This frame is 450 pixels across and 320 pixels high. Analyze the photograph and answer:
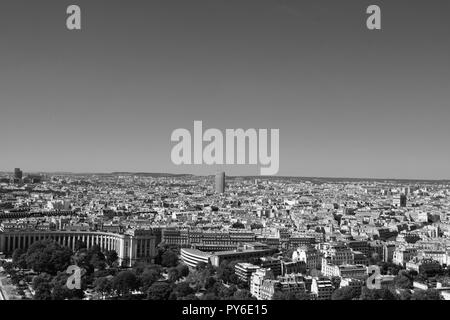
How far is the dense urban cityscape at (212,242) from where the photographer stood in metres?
6.20

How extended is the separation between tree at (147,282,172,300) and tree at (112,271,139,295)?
17.4 inches

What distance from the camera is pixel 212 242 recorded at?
11242 millimetres

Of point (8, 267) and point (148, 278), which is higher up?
point (148, 278)

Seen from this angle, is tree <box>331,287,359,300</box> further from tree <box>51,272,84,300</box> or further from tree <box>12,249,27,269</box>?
tree <box>12,249,27,269</box>

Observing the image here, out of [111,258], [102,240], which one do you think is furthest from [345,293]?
[102,240]

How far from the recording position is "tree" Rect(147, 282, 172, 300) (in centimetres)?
555

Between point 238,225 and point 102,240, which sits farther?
point 238,225

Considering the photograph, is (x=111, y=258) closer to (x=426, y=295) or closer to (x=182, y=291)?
(x=182, y=291)

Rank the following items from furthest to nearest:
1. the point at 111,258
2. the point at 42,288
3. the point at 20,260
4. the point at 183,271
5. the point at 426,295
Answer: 1. the point at 111,258
2. the point at 20,260
3. the point at 183,271
4. the point at 42,288
5. the point at 426,295

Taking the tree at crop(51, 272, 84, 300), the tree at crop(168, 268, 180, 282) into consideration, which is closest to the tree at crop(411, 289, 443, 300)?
the tree at crop(168, 268, 180, 282)

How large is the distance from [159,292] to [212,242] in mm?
5628

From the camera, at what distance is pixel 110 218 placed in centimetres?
1388

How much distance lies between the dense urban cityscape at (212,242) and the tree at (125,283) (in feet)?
0.06
